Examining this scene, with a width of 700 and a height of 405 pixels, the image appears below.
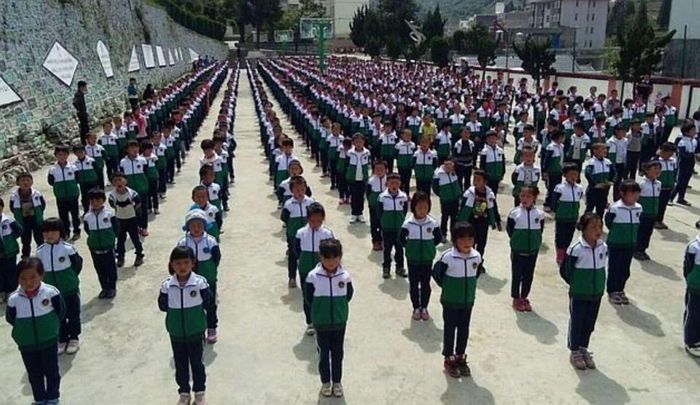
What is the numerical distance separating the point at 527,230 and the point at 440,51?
102 ft

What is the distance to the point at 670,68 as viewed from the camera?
95.7 feet

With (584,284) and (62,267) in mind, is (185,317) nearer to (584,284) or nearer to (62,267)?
(62,267)

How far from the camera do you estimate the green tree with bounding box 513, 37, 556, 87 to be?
25.0 metres

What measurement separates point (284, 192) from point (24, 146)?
804cm

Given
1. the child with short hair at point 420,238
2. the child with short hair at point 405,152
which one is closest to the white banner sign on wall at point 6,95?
Answer: the child with short hair at point 405,152

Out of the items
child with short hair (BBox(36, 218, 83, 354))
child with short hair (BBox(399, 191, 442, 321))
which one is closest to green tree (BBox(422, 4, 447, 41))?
child with short hair (BBox(399, 191, 442, 321))

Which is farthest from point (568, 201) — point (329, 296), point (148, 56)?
point (148, 56)

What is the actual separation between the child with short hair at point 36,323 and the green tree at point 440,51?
3320 cm

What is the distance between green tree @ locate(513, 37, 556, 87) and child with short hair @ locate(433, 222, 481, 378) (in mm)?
21361

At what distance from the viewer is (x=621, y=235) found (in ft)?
21.2

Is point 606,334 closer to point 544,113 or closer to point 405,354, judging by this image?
point 405,354

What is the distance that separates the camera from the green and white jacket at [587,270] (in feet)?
17.3

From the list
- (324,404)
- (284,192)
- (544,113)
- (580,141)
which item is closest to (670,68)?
(544,113)

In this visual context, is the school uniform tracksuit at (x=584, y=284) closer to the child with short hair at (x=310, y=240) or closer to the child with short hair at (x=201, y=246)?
the child with short hair at (x=310, y=240)
